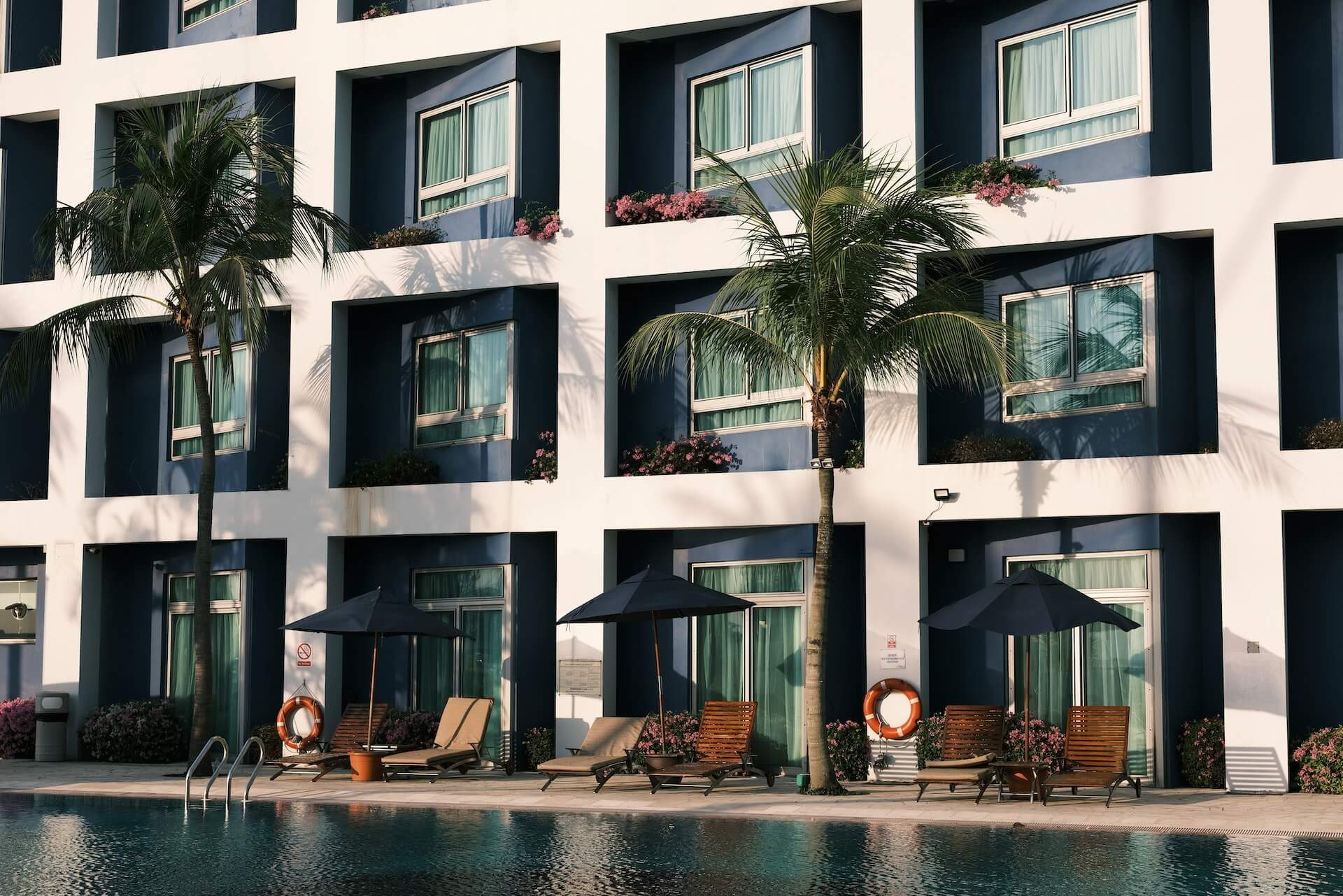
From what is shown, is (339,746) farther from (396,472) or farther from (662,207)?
(662,207)

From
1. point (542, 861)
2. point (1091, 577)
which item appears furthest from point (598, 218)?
point (542, 861)

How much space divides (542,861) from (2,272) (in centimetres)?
1768

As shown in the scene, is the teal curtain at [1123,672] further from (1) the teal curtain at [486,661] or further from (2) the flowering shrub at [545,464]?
(1) the teal curtain at [486,661]

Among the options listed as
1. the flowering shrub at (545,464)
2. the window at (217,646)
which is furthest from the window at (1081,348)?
the window at (217,646)

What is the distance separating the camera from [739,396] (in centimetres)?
2184

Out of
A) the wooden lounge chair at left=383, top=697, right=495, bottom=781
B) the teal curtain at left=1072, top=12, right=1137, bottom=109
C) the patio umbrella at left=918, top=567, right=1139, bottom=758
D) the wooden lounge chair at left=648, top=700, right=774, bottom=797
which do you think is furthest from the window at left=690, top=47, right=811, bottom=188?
the wooden lounge chair at left=383, top=697, right=495, bottom=781

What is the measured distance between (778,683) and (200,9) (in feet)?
48.0

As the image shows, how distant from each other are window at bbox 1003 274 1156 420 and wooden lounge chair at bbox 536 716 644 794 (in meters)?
6.23

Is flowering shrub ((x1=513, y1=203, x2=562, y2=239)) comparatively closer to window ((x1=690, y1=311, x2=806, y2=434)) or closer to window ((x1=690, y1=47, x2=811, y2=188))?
window ((x1=690, y1=47, x2=811, y2=188))

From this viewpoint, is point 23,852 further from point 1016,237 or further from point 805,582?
point 1016,237

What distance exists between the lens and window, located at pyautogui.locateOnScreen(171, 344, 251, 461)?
24.8 meters

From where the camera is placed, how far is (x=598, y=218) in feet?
72.7

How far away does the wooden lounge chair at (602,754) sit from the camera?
1869cm

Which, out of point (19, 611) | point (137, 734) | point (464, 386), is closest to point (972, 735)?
point (464, 386)
